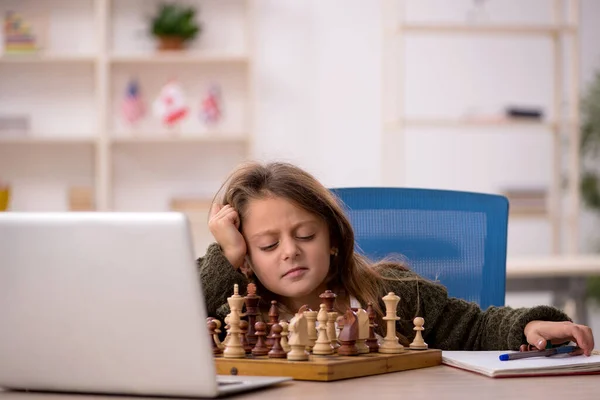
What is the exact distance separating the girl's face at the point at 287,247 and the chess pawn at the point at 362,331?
0.29m

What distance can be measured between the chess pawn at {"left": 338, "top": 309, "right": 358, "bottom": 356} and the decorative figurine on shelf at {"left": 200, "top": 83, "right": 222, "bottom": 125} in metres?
3.94

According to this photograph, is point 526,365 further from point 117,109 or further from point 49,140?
point 117,109

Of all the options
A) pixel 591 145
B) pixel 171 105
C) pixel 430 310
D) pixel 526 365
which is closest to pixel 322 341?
pixel 526 365

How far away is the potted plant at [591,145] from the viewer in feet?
17.7

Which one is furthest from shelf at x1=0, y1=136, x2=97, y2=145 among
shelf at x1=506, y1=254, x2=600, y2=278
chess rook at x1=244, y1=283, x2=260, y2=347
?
chess rook at x1=244, y1=283, x2=260, y2=347

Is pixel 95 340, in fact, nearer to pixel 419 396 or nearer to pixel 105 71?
pixel 419 396

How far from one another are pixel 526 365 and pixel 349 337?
0.24 metres

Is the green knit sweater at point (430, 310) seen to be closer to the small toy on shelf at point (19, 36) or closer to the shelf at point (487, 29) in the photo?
the shelf at point (487, 29)

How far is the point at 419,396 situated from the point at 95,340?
360 mm

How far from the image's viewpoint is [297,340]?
1194 millimetres

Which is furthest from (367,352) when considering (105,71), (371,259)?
(105,71)

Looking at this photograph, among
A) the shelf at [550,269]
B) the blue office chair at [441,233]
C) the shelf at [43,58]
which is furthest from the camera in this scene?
the shelf at [43,58]

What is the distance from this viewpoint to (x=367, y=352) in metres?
1.30

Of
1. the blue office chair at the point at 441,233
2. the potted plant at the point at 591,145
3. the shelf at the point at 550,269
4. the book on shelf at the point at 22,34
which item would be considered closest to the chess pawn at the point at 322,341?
the blue office chair at the point at 441,233
